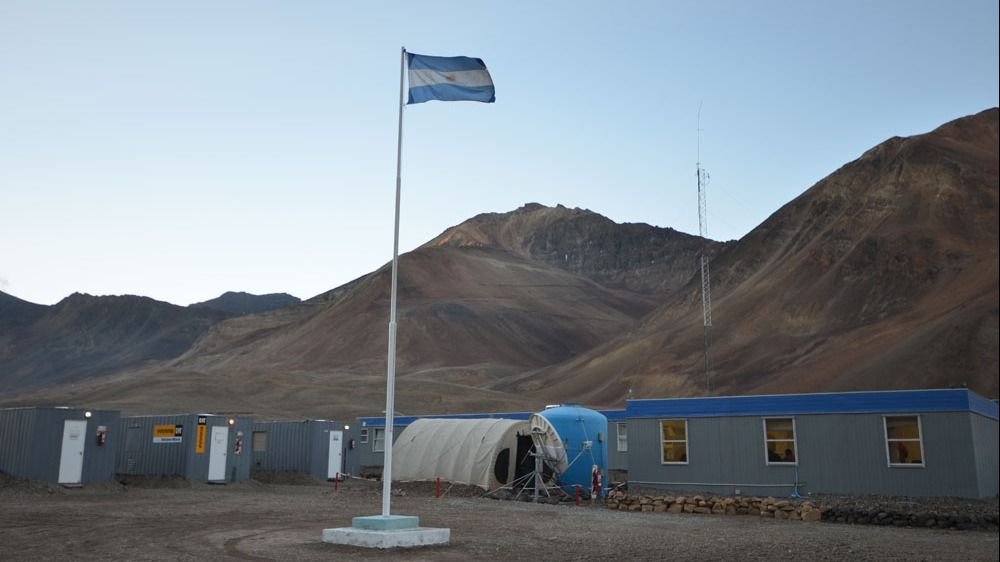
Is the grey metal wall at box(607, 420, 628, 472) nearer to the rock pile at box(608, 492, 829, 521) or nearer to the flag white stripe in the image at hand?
the rock pile at box(608, 492, 829, 521)

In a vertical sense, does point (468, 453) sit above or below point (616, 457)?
above

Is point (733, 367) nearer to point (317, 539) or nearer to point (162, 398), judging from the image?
point (162, 398)

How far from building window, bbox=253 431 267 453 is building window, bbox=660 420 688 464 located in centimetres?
1836

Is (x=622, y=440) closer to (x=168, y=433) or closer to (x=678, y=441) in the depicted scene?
(x=678, y=441)

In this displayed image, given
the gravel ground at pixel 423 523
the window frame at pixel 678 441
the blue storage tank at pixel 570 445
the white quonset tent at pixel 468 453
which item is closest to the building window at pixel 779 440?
the window frame at pixel 678 441

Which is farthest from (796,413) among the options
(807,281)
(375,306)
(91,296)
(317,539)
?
(91,296)

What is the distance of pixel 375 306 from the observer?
12988cm

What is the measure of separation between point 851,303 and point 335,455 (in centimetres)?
5391

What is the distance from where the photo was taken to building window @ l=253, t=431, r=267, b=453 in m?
38.1

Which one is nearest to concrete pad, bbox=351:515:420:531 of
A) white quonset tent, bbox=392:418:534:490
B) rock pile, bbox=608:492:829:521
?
rock pile, bbox=608:492:829:521

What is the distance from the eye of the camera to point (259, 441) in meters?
38.4

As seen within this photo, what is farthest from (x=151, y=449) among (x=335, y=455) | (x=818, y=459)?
(x=818, y=459)

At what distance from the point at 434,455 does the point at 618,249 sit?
156140 mm

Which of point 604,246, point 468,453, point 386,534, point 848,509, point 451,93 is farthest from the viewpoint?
point 604,246
